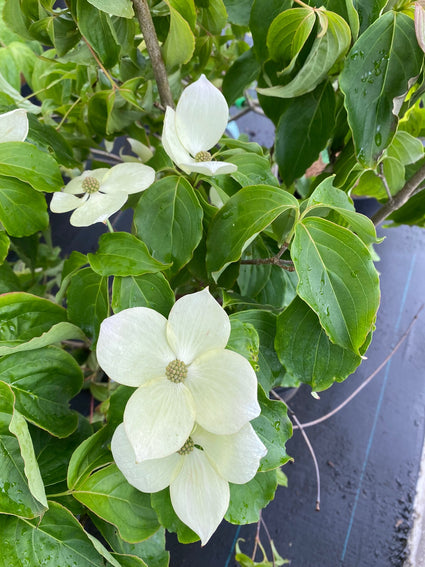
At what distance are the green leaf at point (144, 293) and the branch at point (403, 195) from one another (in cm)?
30

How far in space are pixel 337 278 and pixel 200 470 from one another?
0.59ft

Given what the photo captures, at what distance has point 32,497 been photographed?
34cm

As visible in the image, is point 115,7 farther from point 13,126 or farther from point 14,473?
point 14,473

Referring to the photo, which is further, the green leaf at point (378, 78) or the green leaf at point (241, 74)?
the green leaf at point (241, 74)

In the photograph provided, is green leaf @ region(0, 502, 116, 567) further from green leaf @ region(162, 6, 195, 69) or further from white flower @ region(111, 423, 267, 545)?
green leaf @ region(162, 6, 195, 69)

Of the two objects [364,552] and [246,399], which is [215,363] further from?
[364,552]

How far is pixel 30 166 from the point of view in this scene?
1.31ft

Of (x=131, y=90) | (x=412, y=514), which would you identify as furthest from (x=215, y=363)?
(x=412, y=514)

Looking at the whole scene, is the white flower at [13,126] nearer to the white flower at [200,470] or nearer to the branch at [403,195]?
the white flower at [200,470]

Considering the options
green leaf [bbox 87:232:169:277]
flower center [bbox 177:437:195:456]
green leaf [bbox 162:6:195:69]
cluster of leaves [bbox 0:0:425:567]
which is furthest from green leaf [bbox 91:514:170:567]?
green leaf [bbox 162:6:195:69]

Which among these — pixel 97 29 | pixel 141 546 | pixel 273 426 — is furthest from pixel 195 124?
pixel 141 546

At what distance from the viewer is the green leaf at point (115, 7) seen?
0.34 m

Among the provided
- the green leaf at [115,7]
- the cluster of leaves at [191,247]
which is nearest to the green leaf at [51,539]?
the cluster of leaves at [191,247]

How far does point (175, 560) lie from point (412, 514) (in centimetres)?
37
